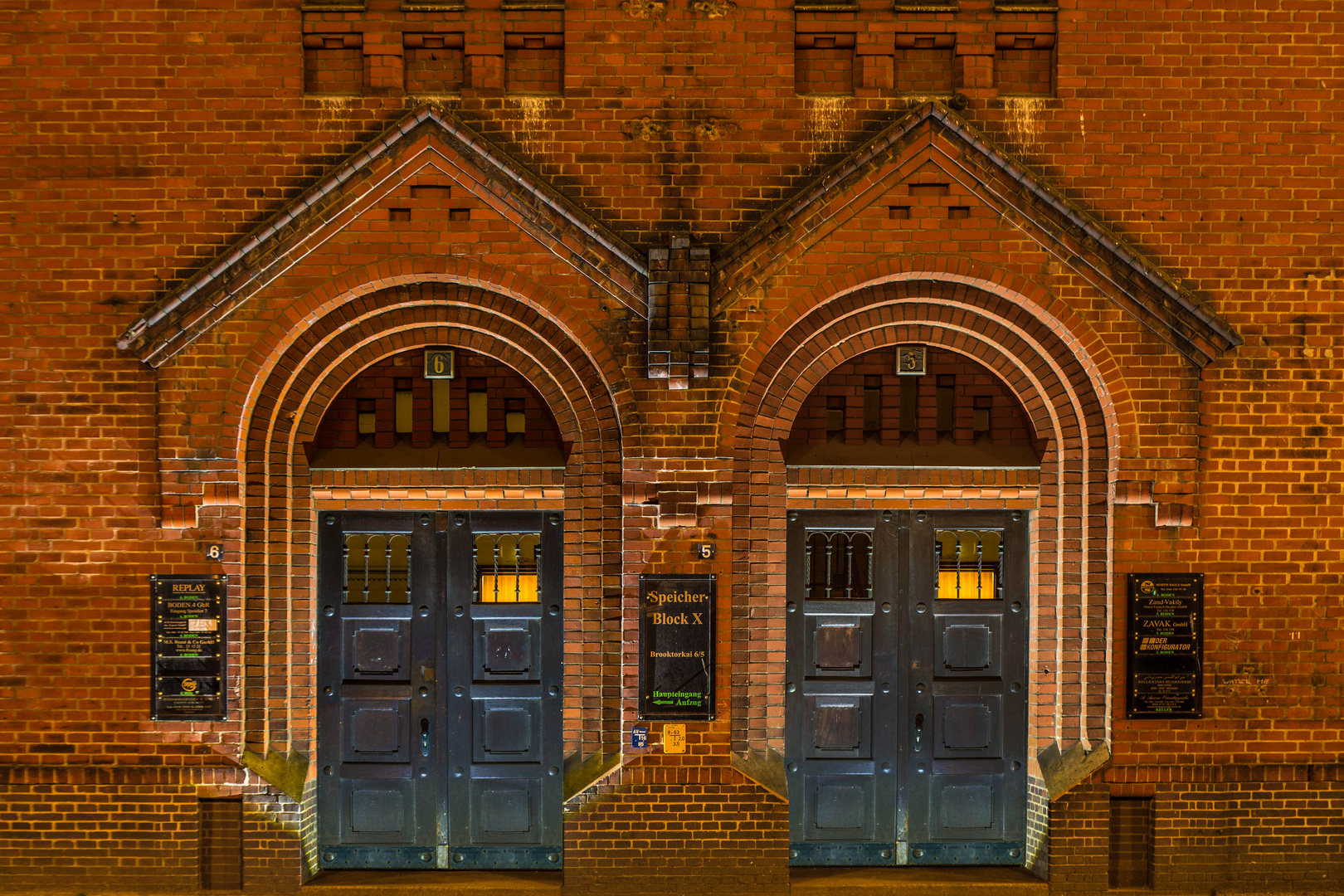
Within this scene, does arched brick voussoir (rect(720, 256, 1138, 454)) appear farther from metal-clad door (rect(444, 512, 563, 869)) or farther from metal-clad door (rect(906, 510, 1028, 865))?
metal-clad door (rect(444, 512, 563, 869))

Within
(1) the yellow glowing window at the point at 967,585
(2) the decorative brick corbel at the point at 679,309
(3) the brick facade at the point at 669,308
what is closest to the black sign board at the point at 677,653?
(3) the brick facade at the point at 669,308

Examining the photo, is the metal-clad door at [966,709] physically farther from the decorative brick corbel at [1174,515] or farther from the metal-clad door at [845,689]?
the decorative brick corbel at [1174,515]

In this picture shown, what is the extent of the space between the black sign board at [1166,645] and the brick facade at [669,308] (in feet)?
0.37

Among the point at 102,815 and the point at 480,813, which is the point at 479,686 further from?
the point at 102,815

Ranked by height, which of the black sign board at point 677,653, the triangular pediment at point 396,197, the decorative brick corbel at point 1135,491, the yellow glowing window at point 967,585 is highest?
the triangular pediment at point 396,197

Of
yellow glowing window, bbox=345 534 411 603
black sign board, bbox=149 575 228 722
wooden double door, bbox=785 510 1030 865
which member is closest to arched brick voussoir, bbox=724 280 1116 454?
wooden double door, bbox=785 510 1030 865

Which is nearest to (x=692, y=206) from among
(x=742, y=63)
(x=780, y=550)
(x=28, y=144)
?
(x=742, y=63)

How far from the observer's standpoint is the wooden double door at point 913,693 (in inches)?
225

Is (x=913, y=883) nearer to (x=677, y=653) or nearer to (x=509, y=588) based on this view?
(x=677, y=653)

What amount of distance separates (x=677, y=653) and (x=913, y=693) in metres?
1.90

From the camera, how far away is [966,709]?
5762 mm

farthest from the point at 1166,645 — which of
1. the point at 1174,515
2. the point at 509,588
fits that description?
the point at 509,588

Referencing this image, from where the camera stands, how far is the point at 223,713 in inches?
206

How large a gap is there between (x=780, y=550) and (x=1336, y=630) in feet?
12.9
